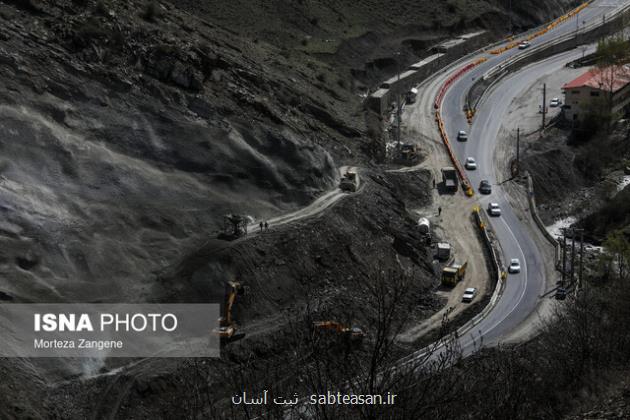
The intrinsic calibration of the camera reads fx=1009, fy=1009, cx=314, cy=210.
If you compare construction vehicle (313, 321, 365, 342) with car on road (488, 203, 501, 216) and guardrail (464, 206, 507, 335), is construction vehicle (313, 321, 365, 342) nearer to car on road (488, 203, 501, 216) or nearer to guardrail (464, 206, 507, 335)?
guardrail (464, 206, 507, 335)

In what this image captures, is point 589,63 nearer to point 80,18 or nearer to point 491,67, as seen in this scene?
point 491,67

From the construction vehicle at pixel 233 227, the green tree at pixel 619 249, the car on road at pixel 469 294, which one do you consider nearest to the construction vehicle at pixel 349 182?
the car on road at pixel 469 294

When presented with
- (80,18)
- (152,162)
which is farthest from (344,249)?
(80,18)

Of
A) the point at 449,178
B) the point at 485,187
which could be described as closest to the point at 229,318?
the point at 449,178

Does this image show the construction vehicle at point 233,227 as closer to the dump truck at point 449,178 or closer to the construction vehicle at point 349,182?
the construction vehicle at point 349,182

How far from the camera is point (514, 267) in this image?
2628 inches

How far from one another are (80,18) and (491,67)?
52.9 meters

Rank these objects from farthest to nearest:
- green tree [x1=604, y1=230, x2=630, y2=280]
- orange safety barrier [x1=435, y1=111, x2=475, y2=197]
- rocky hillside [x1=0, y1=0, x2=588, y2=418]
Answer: orange safety barrier [x1=435, y1=111, x2=475, y2=197], green tree [x1=604, y1=230, x2=630, y2=280], rocky hillside [x1=0, y1=0, x2=588, y2=418]

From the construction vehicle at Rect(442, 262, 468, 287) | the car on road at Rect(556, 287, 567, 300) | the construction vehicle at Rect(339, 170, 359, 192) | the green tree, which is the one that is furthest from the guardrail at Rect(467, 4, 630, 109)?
the car on road at Rect(556, 287, 567, 300)

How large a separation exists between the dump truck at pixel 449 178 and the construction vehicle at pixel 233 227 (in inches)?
1000

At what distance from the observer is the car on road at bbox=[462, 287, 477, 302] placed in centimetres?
6209

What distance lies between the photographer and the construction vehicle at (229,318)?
49.9m

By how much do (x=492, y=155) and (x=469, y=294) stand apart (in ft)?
84.4

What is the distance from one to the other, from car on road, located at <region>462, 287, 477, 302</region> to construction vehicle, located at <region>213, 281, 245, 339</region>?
15.9 meters
